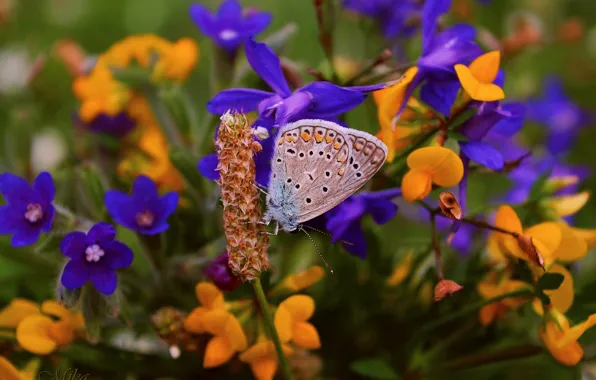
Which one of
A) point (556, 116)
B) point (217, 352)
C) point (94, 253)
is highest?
point (94, 253)

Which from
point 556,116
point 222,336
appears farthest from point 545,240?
point 556,116

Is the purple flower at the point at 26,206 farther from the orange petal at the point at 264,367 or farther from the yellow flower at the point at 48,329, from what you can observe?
the orange petal at the point at 264,367

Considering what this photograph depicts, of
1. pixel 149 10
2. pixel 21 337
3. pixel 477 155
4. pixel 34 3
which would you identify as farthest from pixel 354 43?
pixel 21 337

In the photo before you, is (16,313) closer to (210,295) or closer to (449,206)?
(210,295)

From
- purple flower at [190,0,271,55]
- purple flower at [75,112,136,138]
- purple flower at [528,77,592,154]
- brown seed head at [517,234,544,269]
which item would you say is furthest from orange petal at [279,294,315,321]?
purple flower at [528,77,592,154]

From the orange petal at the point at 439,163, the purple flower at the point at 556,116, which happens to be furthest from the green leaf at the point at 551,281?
the purple flower at the point at 556,116

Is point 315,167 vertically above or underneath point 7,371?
above
